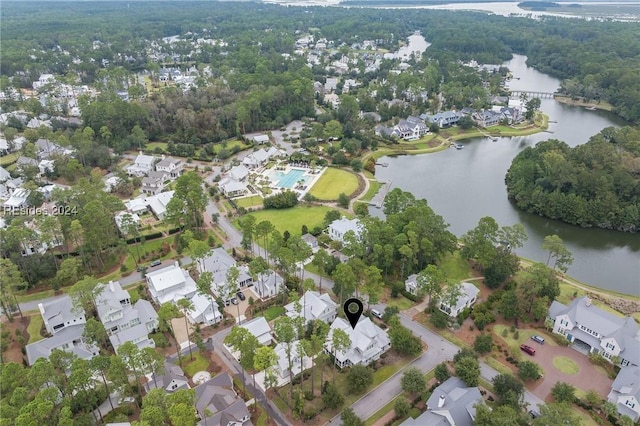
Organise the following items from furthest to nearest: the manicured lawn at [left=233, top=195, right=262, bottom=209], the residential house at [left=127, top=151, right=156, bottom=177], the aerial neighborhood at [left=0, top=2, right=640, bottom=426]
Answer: the residential house at [left=127, top=151, right=156, bottom=177] < the manicured lawn at [left=233, top=195, right=262, bottom=209] < the aerial neighborhood at [left=0, top=2, right=640, bottom=426]

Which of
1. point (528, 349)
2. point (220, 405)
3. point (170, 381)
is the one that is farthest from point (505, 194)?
point (170, 381)

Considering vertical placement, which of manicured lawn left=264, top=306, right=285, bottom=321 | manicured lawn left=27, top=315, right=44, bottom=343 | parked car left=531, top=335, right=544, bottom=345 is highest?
parked car left=531, top=335, right=544, bottom=345

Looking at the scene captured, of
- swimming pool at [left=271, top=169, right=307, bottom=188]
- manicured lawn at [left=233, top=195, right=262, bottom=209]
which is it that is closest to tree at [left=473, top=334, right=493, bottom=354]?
manicured lawn at [left=233, top=195, right=262, bottom=209]

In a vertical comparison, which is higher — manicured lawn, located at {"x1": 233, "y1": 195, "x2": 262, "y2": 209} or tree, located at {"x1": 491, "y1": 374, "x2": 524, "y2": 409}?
tree, located at {"x1": 491, "y1": 374, "x2": 524, "y2": 409}

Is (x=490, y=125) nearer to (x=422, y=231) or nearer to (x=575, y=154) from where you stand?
(x=575, y=154)

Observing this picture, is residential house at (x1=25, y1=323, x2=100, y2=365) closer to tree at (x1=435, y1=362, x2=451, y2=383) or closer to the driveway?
tree at (x1=435, y1=362, x2=451, y2=383)

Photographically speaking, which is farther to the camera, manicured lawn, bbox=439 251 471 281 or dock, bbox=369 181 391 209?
dock, bbox=369 181 391 209
